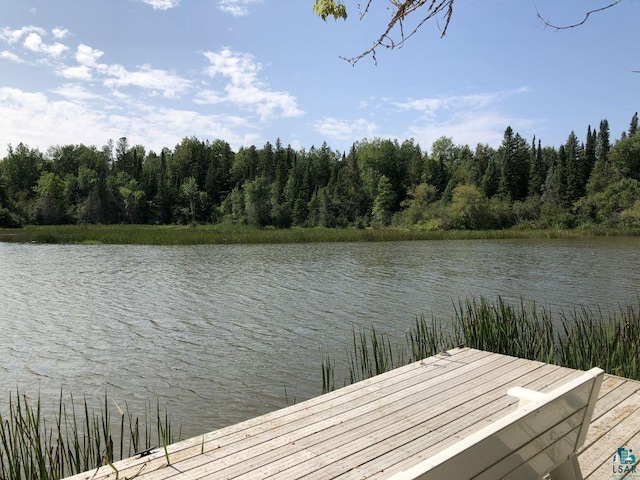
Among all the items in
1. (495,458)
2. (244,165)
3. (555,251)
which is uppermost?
(244,165)

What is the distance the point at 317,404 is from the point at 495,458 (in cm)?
232

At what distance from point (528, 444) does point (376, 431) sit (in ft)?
5.57

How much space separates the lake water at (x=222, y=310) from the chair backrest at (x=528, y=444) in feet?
11.5

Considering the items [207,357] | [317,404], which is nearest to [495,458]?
[317,404]

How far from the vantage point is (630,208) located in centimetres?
4128

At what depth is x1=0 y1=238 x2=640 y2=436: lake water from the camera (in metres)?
5.68

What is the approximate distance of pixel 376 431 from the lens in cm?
311

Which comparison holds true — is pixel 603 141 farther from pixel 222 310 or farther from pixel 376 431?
pixel 376 431

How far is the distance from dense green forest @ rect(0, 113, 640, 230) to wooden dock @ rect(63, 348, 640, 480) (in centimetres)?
4093

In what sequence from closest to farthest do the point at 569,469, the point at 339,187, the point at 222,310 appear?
the point at 569,469 → the point at 222,310 → the point at 339,187

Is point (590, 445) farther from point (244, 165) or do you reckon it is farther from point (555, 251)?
point (244, 165)

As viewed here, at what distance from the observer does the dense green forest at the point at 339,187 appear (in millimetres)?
46188

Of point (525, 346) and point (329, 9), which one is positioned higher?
point (329, 9)

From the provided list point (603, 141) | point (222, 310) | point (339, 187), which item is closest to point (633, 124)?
point (603, 141)
